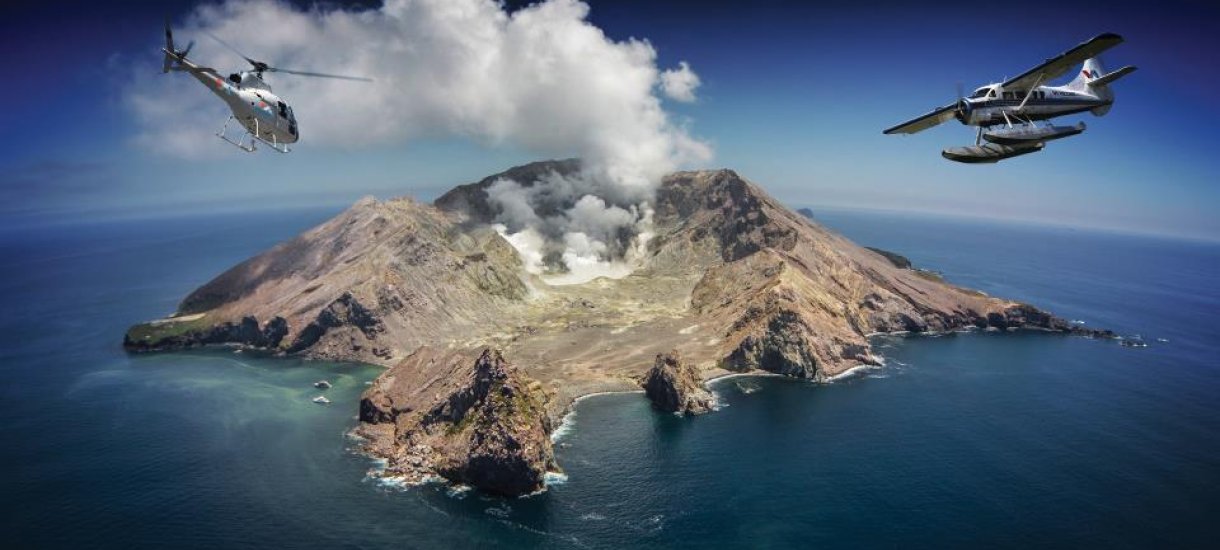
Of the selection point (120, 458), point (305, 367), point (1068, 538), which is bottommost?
point (1068, 538)

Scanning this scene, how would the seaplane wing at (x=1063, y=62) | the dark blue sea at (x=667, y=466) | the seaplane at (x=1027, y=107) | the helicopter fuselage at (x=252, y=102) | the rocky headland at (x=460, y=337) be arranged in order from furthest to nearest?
1. the rocky headland at (x=460, y=337)
2. the dark blue sea at (x=667, y=466)
3. the helicopter fuselage at (x=252, y=102)
4. the seaplane at (x=1027, y=107)
5. the seaplane wing at (x=1063, y=62)

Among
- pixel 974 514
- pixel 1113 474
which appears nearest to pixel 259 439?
pixel 974 514

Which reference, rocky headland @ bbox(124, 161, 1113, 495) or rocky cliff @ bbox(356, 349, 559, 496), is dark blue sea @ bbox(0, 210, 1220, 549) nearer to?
rocky cliff @ bbox(356, 349, 559, 496)

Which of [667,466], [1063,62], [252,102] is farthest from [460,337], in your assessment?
[1063,62]

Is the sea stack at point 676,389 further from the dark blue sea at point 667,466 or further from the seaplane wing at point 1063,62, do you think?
the seaplane wing at point 1063,62

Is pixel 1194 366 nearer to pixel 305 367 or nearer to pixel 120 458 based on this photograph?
pixel 305 367

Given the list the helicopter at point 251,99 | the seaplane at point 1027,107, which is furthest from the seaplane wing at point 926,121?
the helicopter at point 251,99

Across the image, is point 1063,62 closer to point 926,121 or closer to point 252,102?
point 926,121
